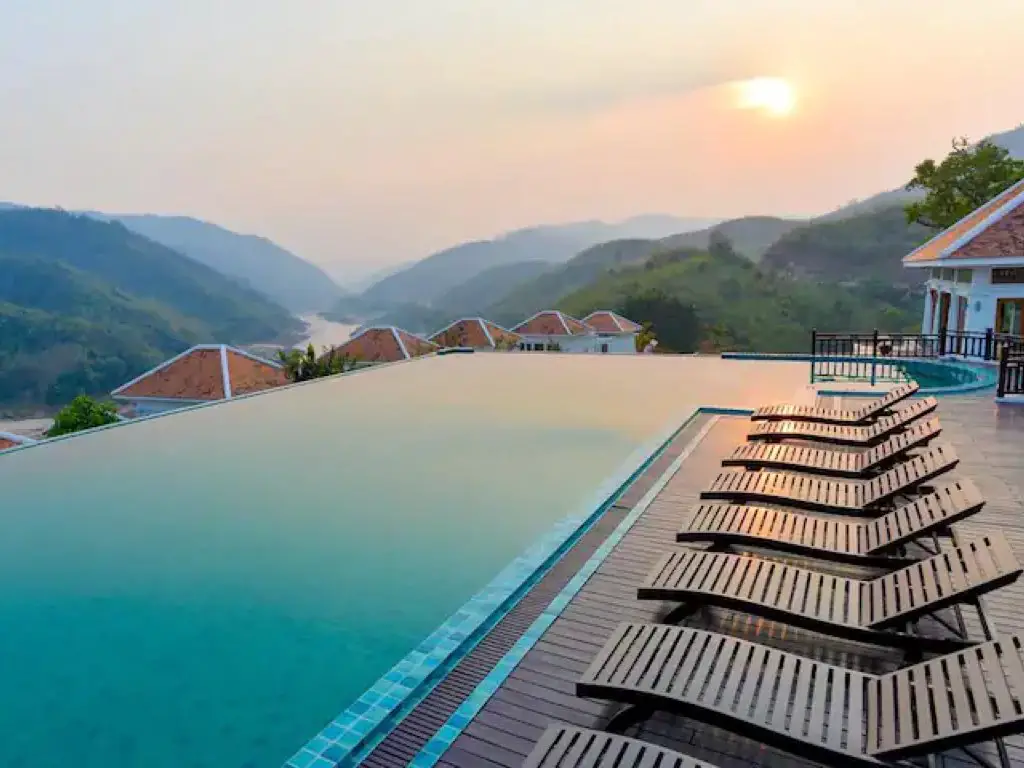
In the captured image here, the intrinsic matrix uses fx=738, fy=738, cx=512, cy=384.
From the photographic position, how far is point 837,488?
4645 millimetres

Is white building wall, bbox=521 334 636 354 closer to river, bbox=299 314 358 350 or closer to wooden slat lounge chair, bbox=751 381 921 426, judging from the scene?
wooden slat lounge chair, bbox=751 381 921 426

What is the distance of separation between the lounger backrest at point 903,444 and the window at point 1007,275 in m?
10.3

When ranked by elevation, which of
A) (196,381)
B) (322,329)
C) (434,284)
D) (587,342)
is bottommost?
(322,329)

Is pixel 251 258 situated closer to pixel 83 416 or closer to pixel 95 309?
pixel 95 309

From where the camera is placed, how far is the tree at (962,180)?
995 inches

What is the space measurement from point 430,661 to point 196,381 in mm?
19266

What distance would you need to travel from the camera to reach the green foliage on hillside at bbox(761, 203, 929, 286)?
63.8 meters

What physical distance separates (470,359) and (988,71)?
56.4ft

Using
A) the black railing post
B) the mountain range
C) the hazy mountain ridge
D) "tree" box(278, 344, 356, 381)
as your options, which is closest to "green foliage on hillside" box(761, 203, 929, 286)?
the mountain range

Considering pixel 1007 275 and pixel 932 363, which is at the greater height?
pixel 1007 275

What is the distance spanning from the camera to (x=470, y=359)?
15.6 meters

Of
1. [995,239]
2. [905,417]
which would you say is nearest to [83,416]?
[905,417]

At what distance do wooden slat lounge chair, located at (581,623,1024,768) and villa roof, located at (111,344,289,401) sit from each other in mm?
18988

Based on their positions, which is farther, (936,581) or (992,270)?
(992,270)
